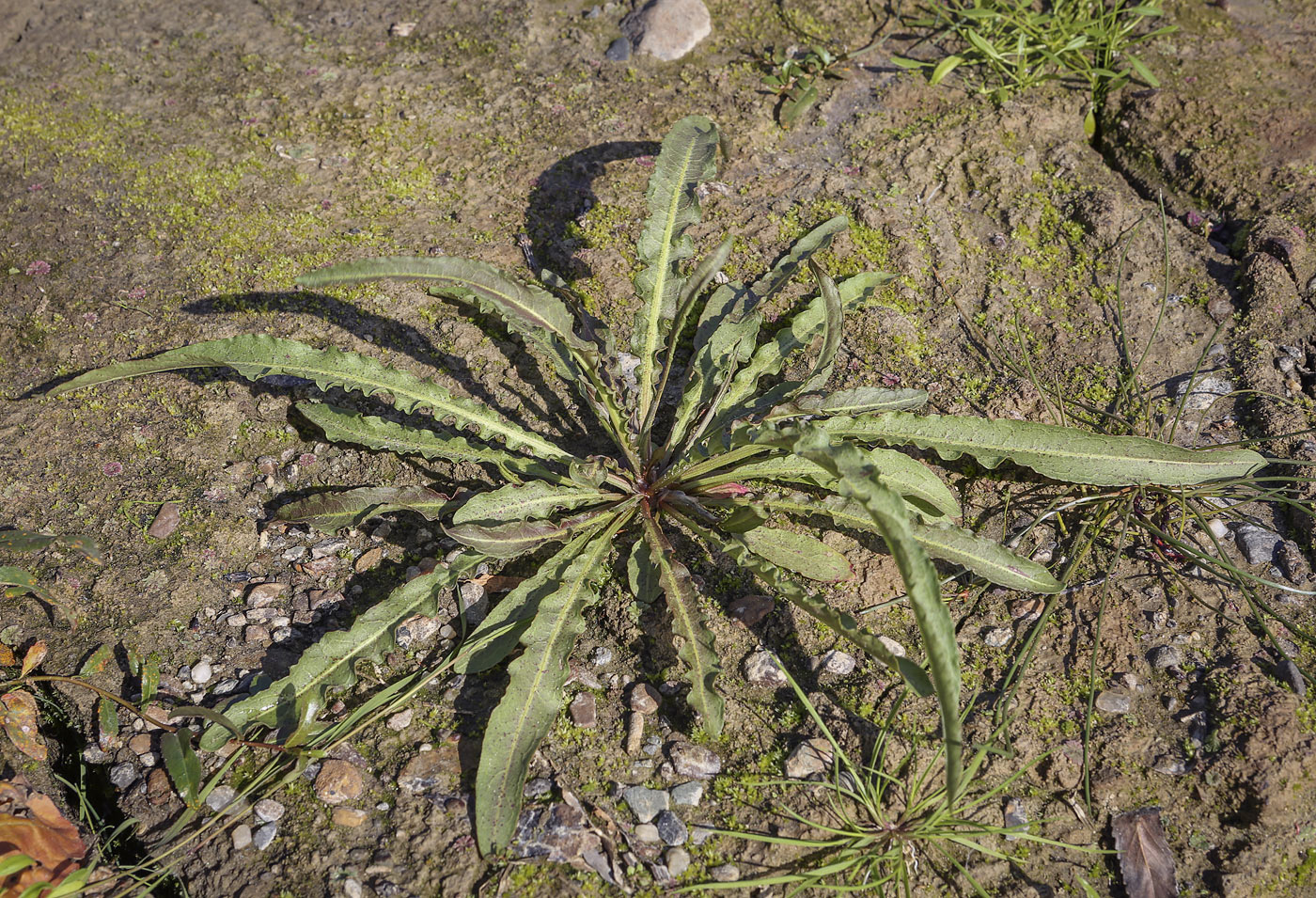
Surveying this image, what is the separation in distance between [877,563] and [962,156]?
2025 millimetres

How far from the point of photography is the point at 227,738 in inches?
90.3

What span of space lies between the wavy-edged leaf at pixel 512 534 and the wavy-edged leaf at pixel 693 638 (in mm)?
294

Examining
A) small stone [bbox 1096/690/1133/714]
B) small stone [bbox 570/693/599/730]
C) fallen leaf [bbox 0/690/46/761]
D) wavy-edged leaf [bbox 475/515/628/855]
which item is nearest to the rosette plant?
wavy-edged leaf [bbox 475/515/628/855]

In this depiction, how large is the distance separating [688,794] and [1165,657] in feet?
4.85

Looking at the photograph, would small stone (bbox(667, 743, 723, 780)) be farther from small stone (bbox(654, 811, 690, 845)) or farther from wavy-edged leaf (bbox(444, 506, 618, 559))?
wavy-edged leaf (bbox(444, 506, 618, 559))

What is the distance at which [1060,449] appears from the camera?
8.96 ft

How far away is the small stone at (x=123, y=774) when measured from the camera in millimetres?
2309

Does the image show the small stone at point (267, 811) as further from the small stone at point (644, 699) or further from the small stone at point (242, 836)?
the small stone at point (644, 699)

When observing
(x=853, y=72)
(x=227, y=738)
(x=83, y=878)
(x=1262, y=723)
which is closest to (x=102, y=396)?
(x=227, y=738)

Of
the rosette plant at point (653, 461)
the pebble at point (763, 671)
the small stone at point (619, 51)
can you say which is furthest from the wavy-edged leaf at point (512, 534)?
the small stone at point (619, 51)

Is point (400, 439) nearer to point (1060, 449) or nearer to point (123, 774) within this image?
point (123, 774)

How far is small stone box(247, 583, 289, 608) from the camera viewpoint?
2.66 metres

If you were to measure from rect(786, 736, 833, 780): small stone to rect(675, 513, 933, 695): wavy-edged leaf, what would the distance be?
0.30m

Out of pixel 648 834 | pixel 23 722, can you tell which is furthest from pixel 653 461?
pixel 23 722
